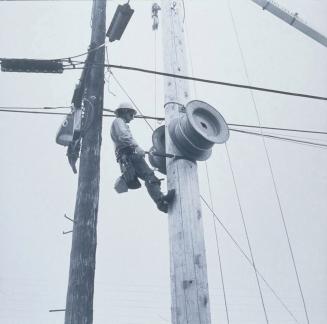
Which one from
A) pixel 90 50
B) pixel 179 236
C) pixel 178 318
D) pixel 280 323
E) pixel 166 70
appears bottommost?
pixel 178 318

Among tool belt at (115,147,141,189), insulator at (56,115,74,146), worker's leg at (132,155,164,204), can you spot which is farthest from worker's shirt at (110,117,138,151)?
insulator at (56,115,74,146)

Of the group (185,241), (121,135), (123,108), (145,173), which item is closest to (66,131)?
(123,108)

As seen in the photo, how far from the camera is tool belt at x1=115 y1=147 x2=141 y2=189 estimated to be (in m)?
4.52

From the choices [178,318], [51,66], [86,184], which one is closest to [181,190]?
[178,318]

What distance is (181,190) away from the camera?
12.2ft

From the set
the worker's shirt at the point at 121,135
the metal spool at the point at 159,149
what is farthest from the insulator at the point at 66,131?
the metal spool at the point at 159,149

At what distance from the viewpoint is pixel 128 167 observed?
4.54 meters

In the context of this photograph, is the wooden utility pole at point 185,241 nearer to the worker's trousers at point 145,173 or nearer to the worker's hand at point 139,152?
the worker's trousers at point 145,173

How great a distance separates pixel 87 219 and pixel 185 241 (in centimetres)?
140

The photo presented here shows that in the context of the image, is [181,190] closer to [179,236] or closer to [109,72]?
[179,236]

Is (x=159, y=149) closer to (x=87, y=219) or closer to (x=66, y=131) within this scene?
(x=87, y=219)

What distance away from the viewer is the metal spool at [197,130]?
3.87m

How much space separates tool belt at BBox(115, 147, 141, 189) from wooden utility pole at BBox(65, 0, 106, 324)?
39cm

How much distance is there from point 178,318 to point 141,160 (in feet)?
5.82
